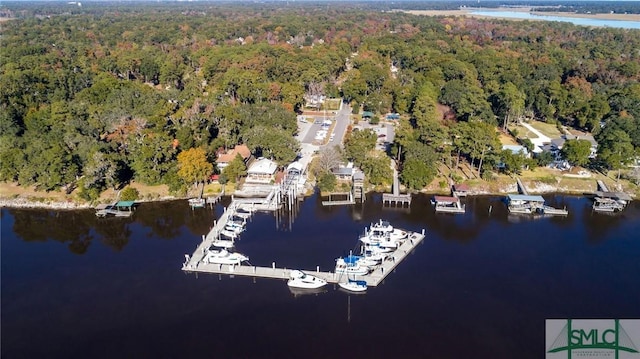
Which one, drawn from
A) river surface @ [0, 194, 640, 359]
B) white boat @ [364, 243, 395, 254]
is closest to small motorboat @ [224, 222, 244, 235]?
river surface @ [0, 194, 640, 359]

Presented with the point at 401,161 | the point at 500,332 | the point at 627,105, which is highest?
the point at 627,105

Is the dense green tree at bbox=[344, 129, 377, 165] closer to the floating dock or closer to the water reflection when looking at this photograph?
the water reflection

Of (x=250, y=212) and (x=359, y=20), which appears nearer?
(x=250, y=212)

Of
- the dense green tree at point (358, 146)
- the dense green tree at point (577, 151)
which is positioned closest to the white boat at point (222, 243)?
the dense green tree at point (358, 146)

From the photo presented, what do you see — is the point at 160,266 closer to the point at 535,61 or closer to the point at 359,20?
the point at 535,61

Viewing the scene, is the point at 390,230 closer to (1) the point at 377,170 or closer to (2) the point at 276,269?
(1) the point at 377,170

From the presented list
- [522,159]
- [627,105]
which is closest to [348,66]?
[627,105]

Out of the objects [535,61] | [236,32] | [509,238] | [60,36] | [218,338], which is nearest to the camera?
[218,338]
